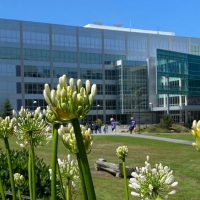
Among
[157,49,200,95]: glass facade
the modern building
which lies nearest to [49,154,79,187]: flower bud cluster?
the modern building

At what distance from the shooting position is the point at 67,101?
1.43 meters

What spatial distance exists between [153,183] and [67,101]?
102cm

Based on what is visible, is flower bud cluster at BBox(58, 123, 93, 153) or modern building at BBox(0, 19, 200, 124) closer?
flower bud cluster at BBox(58, 123, 93, 153)

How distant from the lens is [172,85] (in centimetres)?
7356

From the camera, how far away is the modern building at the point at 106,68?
70.1 m

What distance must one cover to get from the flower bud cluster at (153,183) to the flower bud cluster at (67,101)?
88 centimetres

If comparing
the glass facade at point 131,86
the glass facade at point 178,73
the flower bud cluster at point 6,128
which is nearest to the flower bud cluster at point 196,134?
the flower bud cluster at point 6,128

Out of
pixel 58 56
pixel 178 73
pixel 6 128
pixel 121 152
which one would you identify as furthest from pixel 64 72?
pixel 6 128

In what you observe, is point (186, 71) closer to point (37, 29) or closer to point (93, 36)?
point (93, 36)

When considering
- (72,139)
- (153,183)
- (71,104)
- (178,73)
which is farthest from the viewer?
(178,73)

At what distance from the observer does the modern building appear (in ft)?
230

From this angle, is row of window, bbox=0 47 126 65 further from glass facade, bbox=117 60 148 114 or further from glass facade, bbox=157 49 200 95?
glass facade, bbox=157 49 200 95

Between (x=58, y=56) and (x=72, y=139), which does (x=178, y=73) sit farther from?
(x=72, y=139)

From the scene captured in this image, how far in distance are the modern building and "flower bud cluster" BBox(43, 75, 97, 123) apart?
67531 millimetres
